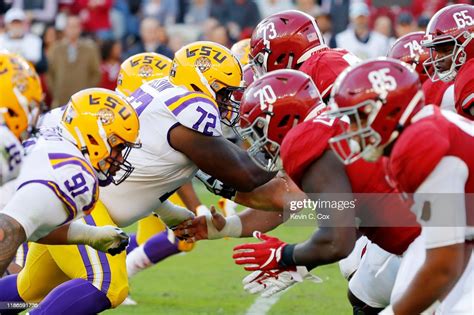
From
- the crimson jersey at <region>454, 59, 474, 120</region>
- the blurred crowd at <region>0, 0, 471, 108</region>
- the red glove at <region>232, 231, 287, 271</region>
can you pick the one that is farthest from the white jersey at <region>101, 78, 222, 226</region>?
the blurred crowd at <region>0, 0, 471, 108</region>

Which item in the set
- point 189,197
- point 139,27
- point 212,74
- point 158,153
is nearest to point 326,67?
point 212,74

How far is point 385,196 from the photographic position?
4.39m

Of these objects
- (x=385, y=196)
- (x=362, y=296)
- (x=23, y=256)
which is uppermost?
(x=385, y=196)

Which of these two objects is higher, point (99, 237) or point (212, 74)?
point (212, 74)

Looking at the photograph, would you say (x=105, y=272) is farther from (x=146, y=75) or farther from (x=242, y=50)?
(x=242, y=50)

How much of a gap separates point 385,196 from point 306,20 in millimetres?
1896

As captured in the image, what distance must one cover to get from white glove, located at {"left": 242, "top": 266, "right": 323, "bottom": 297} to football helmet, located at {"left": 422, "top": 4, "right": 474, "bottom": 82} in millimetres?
1790

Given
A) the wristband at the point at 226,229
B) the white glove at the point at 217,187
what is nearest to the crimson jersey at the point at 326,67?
the white glove at the point at 217,187

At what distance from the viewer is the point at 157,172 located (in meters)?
5.47

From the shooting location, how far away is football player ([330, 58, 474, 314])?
3.65 m

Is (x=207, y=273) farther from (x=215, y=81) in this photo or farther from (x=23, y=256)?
(x=215, y=81)

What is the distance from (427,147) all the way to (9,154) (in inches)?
63.5

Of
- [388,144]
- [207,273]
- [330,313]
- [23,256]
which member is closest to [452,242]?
[388,144]

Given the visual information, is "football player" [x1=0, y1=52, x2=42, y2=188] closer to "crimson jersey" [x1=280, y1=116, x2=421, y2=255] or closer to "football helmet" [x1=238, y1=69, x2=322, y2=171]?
"football helmet" [x1=238, y1=69, x2=322, y2=171]
